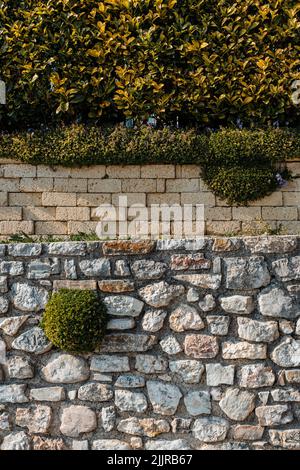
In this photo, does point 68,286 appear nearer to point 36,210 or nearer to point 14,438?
point 14,438

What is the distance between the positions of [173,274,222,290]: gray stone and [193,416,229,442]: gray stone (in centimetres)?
90

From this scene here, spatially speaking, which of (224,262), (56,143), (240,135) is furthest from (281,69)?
(224,262)

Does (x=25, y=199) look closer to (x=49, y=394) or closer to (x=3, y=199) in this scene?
(x=3, y=199)

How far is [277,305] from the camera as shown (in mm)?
3936

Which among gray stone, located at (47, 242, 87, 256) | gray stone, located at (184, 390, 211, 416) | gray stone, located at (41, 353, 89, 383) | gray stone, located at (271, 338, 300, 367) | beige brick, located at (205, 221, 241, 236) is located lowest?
gray stone, located at (184, 390, 211, 416)

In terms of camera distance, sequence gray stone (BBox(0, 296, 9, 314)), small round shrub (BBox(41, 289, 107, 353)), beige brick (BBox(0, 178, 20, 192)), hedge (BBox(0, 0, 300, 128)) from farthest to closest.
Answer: beige brick (BBox(0, 178, 20, 192)) → hedge (BBox(0, 0, 300, 128)) → gray stone (BBox(0, 296, 9, 314)) → small round shrub (BBox(41, 289, 107, 353))

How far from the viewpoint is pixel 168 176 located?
5.95 m

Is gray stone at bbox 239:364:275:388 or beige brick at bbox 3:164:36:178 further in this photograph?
beige brick at bbox 3:164:36:178

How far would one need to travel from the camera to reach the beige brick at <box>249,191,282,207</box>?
591 centimetres

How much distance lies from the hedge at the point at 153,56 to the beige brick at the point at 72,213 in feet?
3.30

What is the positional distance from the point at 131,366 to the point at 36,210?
2533mm

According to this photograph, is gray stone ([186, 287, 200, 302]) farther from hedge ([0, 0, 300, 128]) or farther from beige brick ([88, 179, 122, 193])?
hedge ([0, 0, 300, 128])

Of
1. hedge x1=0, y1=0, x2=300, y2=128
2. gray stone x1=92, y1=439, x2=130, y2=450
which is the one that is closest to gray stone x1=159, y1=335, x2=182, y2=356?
gray stone x1=92, y1=439, x2=130, y2=450

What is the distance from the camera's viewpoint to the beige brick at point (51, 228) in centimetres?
590
